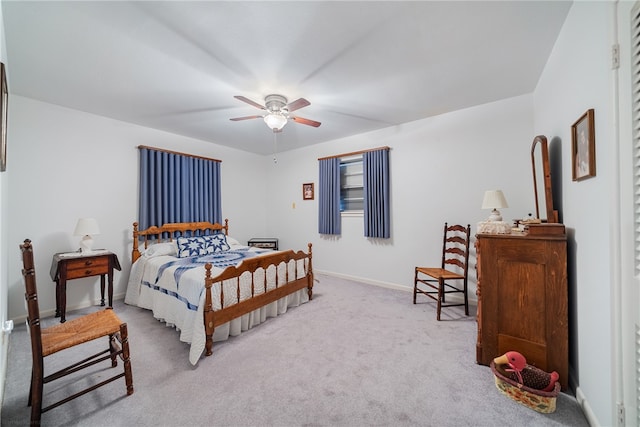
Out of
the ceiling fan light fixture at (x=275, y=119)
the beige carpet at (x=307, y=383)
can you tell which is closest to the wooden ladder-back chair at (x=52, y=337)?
the beige carpet at (x=307, y=383)

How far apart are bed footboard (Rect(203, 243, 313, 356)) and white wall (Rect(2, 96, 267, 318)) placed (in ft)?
7.52

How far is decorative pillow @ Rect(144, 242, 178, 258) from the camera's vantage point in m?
3.33

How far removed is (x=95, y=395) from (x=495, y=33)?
3882 millimetres

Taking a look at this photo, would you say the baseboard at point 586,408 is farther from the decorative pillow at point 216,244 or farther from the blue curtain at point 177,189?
the blue curtain at point 177,189

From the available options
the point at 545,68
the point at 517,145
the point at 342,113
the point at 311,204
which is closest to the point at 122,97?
the point at 342,113

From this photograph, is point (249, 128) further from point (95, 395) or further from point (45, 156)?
point (95, 395)

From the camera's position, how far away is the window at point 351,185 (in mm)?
4430

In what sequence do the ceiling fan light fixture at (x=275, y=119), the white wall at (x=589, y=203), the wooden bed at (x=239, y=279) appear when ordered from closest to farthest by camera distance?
the white wall at (x=589, y=203)
the wooden bed at (x=239, y=279)
the ceiling fan light fixture at (x=275, y=119)

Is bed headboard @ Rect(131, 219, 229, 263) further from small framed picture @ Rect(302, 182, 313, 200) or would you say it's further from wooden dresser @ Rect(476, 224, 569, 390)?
wooden dresser @ Rect(476, 224, 569, 390)

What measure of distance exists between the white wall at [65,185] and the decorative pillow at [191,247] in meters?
0.91

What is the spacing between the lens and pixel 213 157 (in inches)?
183

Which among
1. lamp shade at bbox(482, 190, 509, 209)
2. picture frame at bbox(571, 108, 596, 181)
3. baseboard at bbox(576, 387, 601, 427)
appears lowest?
baseboard at bbox(576, 387, 601, 427)

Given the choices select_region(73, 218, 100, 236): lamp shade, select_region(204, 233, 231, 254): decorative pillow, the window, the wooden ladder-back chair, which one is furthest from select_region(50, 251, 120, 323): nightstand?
the window

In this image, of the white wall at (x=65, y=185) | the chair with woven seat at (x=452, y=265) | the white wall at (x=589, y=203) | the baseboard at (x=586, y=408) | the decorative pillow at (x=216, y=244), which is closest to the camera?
the white wall at (x=589, y=203)
